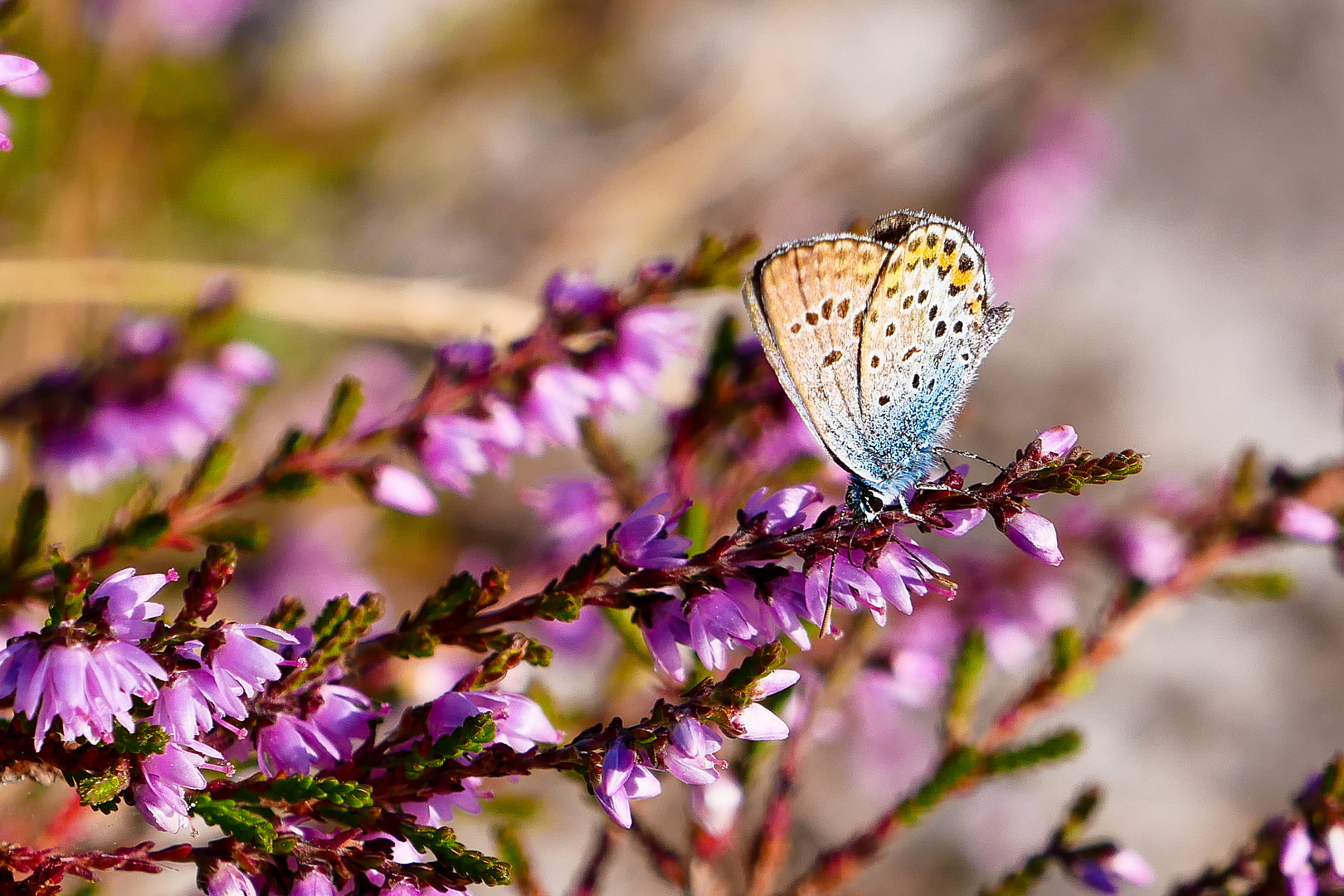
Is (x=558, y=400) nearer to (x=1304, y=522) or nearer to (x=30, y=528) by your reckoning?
(x=30, y=528)

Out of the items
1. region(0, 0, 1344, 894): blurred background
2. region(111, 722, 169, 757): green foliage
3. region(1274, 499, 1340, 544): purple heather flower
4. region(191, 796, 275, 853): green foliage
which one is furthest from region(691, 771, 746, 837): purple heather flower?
region(0, 0, 1344, 894): blurred background

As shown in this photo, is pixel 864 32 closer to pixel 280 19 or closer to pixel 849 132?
pixel 849 132

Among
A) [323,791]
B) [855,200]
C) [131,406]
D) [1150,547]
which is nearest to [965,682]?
[1150,547]

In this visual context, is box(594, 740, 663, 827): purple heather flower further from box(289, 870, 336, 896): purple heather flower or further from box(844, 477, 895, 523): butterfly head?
box(844, 477, 895, 523): butterfly head

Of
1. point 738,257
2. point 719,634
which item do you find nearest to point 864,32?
point 738,257

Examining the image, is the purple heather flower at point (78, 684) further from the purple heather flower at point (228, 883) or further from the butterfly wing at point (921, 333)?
the butterfly wing at point (921, 333)

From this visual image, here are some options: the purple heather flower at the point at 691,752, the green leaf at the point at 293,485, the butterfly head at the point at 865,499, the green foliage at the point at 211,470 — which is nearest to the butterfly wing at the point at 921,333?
the butterfly head at the point at 865,499
